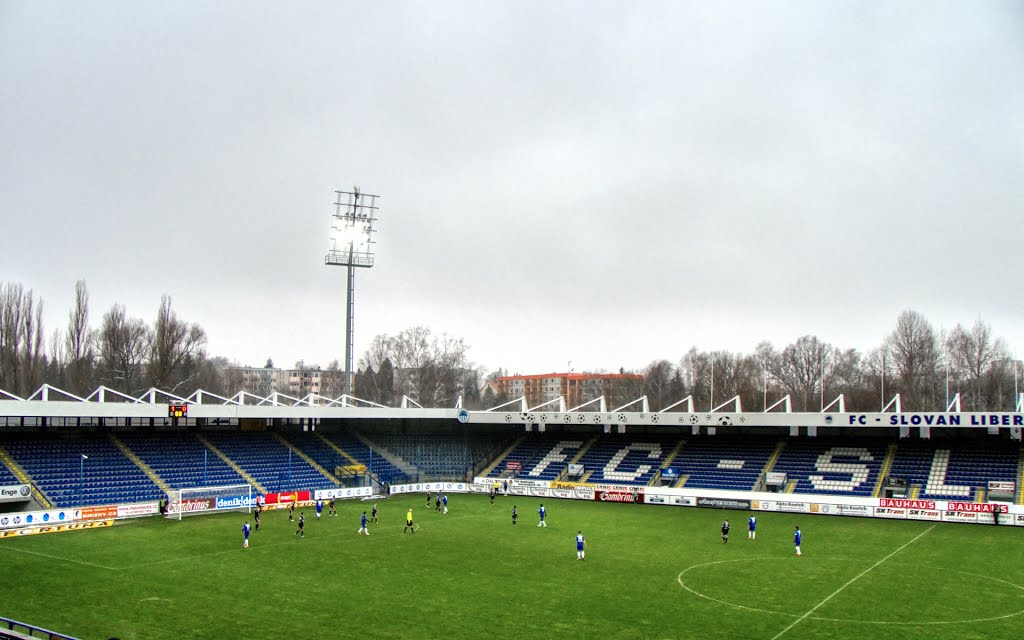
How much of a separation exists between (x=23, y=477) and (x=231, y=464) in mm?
13605

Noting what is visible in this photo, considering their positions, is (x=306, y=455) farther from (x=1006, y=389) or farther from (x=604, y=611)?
(x=1006, y=389)

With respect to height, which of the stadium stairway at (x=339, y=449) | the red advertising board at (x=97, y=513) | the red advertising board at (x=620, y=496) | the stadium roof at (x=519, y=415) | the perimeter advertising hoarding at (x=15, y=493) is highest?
the stadium roof at (x=519, y=415)

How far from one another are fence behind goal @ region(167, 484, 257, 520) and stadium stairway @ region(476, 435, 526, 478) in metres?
20.7

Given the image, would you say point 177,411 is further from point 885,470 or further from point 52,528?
point 885,470

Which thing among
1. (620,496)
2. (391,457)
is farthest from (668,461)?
(391,457)

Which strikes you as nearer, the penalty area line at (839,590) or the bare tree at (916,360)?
the penalty area line at (839,590)

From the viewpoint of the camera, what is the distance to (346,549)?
37.1 m

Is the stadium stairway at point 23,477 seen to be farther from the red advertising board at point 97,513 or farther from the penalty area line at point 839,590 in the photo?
the penalty area line at point 839,590

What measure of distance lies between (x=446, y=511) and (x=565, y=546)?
14690 millimetres

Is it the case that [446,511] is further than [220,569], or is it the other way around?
[446,511]

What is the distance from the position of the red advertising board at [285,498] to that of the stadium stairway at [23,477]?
41.6 ft

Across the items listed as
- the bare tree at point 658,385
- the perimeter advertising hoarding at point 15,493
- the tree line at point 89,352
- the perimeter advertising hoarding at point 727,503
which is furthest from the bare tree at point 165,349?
the bare tree at point 658,385

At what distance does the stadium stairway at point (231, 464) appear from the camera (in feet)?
180

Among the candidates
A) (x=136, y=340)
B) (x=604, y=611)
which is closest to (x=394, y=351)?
(x=136, y=340)
